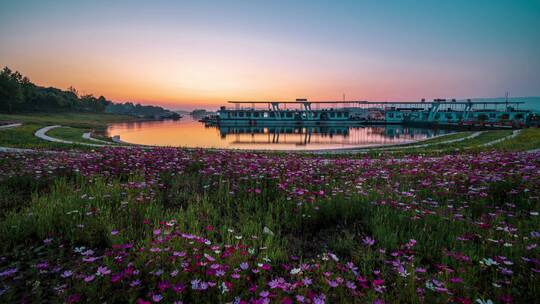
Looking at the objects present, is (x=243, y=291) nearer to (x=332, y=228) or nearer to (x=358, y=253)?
(x=358, y=253)

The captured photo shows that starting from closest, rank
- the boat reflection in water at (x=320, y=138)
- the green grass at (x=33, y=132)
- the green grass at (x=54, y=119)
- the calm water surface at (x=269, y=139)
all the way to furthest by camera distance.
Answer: the green grass at (x=33, y=132), the calm water surface at (x=269, y=139), the boat reflection in water at (x=320, y=138), the green grass at (x=54, y=119)

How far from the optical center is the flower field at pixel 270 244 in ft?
8.51

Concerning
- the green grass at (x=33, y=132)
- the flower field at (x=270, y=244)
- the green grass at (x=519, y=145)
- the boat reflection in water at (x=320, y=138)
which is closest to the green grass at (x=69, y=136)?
the green grass at (x=33, y=132)

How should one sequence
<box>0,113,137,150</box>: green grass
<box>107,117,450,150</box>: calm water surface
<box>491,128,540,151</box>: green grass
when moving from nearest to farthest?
<box>491,128,540,151</box>: green grass < <box>0,113,137,150</box>: green grass < <box>107,117,450,150</box>: calm water surface

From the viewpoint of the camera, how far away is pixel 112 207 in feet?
15.3

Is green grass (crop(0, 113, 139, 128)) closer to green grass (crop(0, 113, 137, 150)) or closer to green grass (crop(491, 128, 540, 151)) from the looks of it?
green grass (crop(0, 113, 137, 150))

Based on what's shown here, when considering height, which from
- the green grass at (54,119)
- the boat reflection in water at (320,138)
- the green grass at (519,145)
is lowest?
the boat reflection in water at (320,138)

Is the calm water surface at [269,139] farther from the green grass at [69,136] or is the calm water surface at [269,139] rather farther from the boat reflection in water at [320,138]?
the green grass at [69,136]

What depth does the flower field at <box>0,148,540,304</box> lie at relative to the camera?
8.51ft

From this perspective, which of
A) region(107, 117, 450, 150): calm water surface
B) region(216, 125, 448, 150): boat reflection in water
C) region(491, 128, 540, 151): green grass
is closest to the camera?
region(491, 128, 540, 151): green grass

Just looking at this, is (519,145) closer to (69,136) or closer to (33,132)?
(69,136)

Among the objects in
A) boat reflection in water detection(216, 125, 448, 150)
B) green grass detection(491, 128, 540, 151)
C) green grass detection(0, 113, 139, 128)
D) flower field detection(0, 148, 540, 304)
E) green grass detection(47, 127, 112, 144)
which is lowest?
boat reflection in water detection(216, 125, 448, 150)

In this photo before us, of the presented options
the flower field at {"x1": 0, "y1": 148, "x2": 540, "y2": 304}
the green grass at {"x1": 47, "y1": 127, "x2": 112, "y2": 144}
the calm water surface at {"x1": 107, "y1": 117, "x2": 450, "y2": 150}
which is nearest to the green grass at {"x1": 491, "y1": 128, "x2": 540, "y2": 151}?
the flower field at {"x1": 0, "y1": 148, "x2": 540, "y2": 304}

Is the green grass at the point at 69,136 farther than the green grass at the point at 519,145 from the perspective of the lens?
Yes
